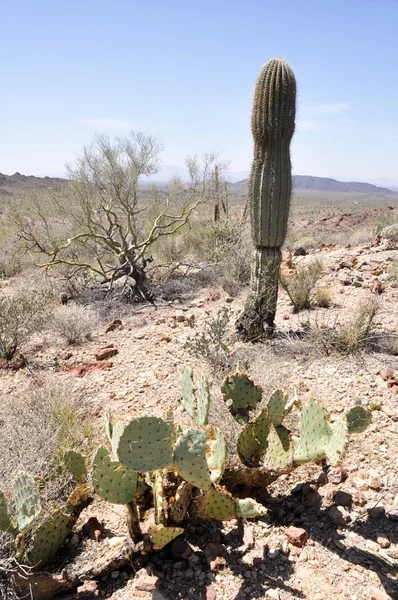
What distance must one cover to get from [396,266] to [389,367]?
377 cm

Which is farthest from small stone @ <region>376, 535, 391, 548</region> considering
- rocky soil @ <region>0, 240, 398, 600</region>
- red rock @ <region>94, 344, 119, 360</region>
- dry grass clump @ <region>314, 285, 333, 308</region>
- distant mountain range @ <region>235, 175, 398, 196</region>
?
distant mountain range @ <region>235, 175, 398, 196</region>

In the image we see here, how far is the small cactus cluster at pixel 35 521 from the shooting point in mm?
2189

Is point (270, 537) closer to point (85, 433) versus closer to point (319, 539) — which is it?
point (319, 539)

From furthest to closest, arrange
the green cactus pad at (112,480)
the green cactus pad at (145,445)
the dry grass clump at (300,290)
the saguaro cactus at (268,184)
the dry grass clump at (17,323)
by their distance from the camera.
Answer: the dry grass clump at (300,290), the dry grass clump at (17,323), the saguaro cactus at (268,184), the green cactus pad at (112,480), the green cactus pad at (145,445)

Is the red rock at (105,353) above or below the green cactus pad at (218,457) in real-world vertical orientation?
below

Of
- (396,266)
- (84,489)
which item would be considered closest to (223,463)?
(84,489)

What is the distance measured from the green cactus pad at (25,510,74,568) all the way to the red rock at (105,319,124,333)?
159 inches

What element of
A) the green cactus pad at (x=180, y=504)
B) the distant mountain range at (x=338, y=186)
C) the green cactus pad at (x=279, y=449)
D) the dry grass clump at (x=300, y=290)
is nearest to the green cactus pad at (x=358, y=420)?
the green cactus pad at (x=279, y=449)

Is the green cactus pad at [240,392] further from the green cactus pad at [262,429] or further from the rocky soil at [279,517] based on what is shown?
the rocky soil at [279,517]

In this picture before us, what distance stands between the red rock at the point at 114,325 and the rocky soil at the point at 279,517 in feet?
4.01

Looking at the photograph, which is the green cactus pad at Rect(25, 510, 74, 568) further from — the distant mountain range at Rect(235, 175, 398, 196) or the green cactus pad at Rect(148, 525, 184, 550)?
the distant mountain range at Rect(235, 175, 398, 196)

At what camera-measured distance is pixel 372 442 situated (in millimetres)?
3166

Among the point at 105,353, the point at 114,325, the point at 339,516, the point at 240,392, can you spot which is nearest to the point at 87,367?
the point at 105,353

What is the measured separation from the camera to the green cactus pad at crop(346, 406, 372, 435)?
2.46 metres
